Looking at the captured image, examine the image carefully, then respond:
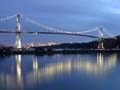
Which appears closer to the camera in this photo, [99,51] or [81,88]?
[81,88]

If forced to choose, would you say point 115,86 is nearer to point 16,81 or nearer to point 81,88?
point 81,88

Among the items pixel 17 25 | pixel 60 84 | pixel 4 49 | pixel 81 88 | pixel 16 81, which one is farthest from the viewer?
pixel 4 49

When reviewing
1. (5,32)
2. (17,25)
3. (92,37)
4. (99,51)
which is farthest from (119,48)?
(5,32)

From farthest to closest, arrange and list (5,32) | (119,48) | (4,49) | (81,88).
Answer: (119,48), (4,49), (5,32), (81,88)

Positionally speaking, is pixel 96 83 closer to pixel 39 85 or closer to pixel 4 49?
pixel 39 85

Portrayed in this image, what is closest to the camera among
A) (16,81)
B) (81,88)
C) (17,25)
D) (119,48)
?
(81,88)

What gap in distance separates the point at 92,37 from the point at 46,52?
231 inches

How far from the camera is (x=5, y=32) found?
30.9 meters

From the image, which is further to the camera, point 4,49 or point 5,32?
point 4,49

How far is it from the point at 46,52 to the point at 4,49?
3.79 m

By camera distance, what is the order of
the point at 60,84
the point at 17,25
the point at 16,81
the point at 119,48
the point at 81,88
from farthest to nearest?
the point at 119,48, the point at 17,25, the point at 16,81, the point at 60,84, the point at 81,88

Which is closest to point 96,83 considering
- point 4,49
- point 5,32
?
point 5,32

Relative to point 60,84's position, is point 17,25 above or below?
above

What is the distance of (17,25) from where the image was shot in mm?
36625
